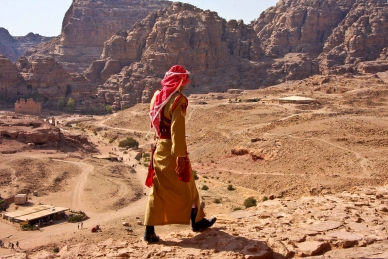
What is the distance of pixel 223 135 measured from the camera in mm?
37750

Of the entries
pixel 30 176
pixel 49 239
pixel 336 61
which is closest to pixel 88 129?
pixel 30 176

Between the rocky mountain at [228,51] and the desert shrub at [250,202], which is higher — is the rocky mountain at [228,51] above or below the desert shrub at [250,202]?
above

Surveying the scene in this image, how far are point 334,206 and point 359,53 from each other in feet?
251

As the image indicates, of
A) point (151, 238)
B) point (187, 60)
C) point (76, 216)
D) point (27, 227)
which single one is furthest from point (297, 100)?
point (151, 238)

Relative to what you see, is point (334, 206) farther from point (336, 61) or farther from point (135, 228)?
point (336, 61)

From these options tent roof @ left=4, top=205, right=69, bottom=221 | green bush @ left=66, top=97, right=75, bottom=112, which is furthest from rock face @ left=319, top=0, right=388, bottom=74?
tent roof @ left=4, top=205, right=69, bottom=221

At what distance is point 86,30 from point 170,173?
114 meters

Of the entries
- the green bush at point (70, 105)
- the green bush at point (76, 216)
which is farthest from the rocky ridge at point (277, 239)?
the green bush at point (70, 105)

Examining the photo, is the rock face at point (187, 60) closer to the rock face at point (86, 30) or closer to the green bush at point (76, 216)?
the rock face at point (86, 30)

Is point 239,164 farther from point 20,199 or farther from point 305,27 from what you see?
point 305,27

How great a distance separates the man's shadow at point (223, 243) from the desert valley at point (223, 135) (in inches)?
1.3

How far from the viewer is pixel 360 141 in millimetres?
28578

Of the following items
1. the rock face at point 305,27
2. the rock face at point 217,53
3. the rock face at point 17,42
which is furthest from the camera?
the rock face at point 17,42

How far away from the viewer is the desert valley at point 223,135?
7719mm
